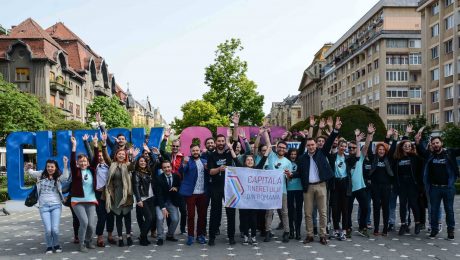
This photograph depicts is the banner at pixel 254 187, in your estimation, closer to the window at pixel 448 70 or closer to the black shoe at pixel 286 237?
the black shoe at pixel 286 237

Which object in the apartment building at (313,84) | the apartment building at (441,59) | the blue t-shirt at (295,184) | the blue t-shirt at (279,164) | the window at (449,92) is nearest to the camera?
the blue t-shirt at (295,184)

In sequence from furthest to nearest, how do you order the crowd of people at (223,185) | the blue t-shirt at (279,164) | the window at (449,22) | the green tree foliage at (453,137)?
1. the window at (449,22)
2. the green tree foliage at (453,137)
3. the blue t-shirt at (279,164)
4. the crowd of people at (223,185)

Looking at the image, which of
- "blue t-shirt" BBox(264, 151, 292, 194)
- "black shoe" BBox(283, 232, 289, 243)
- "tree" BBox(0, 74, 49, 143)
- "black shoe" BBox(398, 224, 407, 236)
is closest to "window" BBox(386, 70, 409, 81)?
"tree" BBox(0, 74, 49, 143)

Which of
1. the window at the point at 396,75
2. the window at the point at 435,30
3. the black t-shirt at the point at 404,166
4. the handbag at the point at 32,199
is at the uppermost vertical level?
the window at the point at 435,30

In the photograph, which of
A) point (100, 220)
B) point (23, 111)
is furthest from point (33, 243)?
point (23, 111)

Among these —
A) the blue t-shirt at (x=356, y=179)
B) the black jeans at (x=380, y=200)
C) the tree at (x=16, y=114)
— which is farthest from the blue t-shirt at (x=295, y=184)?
the tree at (x=16, y=114)

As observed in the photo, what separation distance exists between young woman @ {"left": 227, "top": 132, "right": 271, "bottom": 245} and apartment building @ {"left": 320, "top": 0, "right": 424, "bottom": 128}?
59772 mm

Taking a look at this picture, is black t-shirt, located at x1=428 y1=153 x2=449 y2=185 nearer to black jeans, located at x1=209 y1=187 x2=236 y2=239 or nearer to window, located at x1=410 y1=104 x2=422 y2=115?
black jeans, located at x1=209 y1=187 x2=236 y2=239

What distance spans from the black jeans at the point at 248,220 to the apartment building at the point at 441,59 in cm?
4120

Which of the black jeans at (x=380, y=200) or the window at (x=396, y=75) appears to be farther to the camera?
the window at (x=396, y=75)

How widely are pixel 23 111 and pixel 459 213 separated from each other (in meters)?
32.2

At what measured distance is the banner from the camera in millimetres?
10570

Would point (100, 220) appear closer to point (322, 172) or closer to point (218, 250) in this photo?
point (218, 250)

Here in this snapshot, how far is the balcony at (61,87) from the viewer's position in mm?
56469
